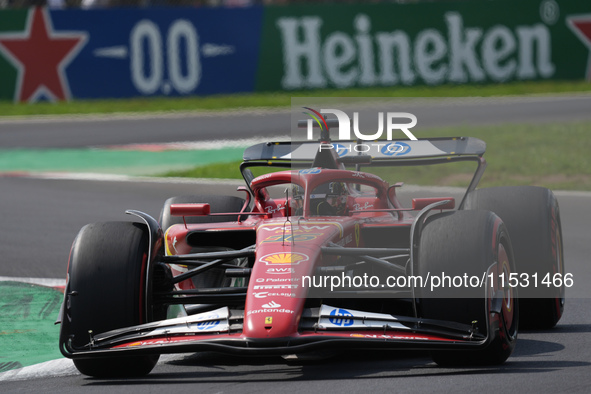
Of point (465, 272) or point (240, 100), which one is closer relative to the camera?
point (465, 272)

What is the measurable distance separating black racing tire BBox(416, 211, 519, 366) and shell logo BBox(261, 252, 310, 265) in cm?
61

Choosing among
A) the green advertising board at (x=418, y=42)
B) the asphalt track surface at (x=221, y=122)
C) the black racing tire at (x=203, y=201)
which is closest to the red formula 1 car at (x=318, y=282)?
the black racing tire at (x=203, y=201)

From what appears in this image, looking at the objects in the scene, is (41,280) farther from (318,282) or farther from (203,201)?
(318,282)

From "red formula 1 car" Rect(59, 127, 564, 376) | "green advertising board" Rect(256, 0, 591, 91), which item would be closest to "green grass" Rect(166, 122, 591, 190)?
"green advertising board" Rect(256, 0, 591, 91)

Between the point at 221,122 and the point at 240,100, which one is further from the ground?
the point at 240,100

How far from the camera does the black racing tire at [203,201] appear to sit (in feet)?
26.2

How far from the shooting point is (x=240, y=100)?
68.6 ft

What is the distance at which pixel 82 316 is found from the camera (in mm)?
5988

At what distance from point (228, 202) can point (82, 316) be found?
242 cm

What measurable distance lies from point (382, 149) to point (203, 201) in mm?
1336

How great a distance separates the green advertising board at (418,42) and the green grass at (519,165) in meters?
4.04

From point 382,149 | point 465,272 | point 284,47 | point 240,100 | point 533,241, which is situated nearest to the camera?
point 465,272

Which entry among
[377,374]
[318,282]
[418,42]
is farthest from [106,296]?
[418,42]

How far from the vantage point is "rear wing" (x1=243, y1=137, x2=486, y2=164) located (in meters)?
7.69
